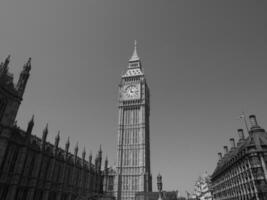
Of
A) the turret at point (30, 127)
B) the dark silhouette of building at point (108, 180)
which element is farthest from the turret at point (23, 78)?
the dark silhouette of building at point (108, 180)

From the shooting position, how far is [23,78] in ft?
123

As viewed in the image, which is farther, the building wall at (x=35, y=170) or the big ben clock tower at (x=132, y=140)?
the big ben clock tower at (x=132, y=140)

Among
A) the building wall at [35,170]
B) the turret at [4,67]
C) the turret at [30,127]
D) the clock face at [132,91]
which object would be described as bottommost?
the building wall at [35,170]

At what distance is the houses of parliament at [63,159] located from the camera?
111ft

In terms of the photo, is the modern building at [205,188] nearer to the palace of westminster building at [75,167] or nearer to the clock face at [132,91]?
the palace of westminster building at [75,167]

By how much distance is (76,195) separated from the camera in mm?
53312

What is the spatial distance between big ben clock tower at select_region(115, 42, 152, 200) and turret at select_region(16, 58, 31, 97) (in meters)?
49.4

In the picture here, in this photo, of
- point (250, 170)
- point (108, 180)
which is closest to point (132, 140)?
point (108, 180)

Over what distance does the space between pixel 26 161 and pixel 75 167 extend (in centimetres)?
1797

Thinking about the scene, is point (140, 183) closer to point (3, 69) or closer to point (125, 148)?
point (125, 148)

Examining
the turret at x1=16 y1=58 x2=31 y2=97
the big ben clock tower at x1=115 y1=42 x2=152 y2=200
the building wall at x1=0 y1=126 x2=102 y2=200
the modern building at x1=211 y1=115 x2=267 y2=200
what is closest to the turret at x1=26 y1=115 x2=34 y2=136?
the building wall at x1=0 y1=126 x2=102 y2=200

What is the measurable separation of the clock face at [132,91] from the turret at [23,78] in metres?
54.0

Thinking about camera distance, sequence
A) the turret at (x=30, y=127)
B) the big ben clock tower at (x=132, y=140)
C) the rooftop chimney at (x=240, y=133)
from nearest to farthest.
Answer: the turret at (x=30, y=127) → the rooftop chimney at (x=240, y=133) → the big ben clock tower at (x=132, y=140)

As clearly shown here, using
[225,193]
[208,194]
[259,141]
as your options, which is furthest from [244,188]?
[208,194]
